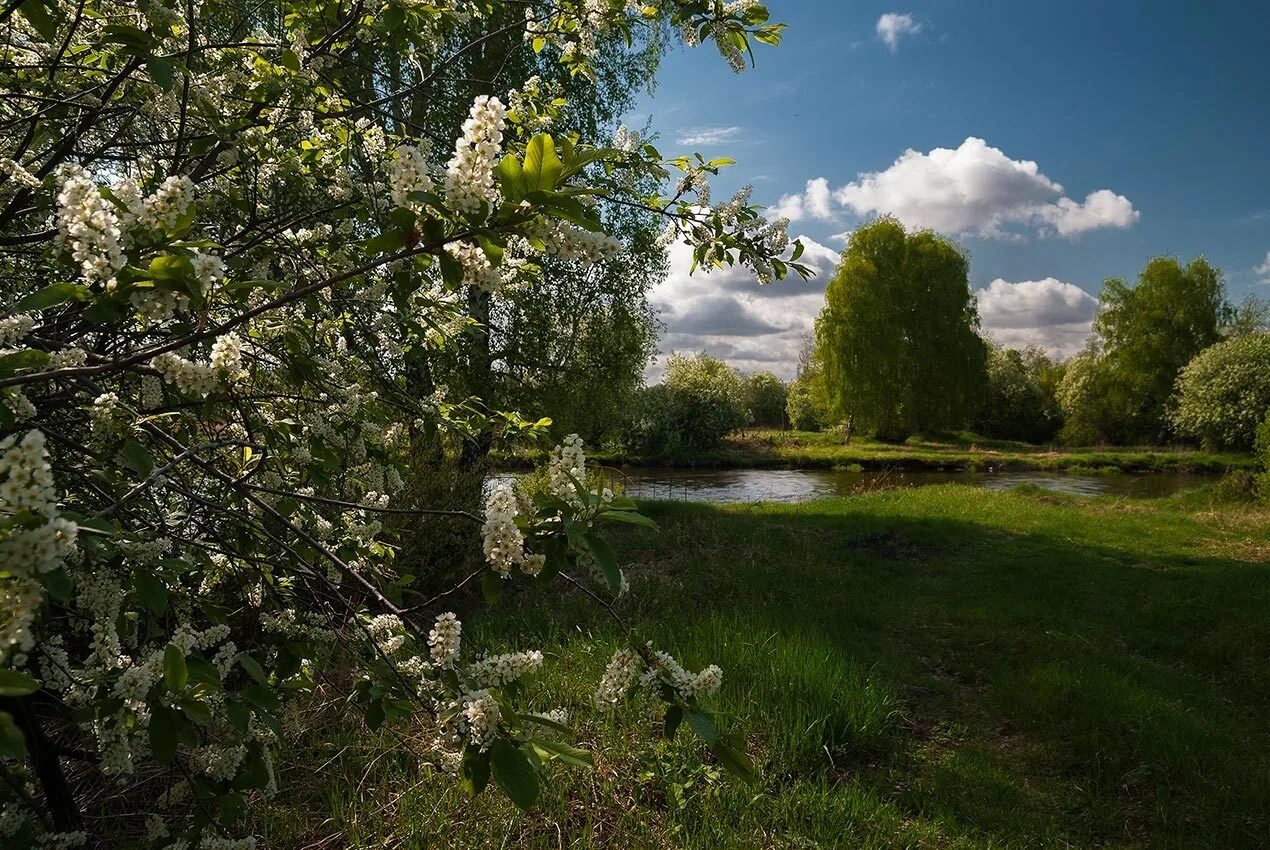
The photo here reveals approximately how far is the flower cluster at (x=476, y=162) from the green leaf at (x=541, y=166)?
8 centimetres

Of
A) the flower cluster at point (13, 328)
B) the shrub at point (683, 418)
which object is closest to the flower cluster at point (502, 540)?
the flower cluster at point (13, 328)

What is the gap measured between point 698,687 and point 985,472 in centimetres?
2740

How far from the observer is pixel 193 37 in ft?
6.65

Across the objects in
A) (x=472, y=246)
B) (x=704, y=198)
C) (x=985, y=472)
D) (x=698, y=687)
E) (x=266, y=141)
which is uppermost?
(x=266, y=141)

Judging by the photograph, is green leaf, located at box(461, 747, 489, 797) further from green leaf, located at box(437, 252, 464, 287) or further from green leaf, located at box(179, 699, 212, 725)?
green leaf, located at box(437, 252, 464, 287)

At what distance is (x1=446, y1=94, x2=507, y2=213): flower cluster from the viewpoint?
4.05 feet

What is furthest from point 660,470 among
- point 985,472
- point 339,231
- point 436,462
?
point 339,231

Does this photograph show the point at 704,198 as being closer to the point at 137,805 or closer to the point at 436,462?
the point at 137,805

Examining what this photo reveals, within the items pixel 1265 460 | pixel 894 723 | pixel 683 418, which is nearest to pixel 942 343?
pixel 683 418

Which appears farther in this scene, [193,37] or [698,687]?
[193,37]

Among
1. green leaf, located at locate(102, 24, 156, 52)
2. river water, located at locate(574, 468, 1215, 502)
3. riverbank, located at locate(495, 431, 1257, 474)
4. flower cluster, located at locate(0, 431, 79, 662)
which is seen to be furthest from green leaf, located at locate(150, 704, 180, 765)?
riverbank, located at locate(495, 431, 1257, 474)

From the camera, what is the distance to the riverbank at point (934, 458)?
25766mm

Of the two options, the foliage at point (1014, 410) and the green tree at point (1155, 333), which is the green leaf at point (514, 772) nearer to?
the green tree at point (1155, 333)

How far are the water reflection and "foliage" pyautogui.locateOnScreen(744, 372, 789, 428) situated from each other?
27567 millimetres
